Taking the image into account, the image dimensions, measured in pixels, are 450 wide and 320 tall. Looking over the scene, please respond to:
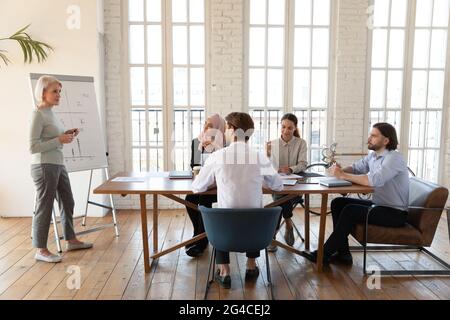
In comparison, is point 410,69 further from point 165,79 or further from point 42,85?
point 42,85

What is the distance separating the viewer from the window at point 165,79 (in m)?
5.41

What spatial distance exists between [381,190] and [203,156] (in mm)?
1611

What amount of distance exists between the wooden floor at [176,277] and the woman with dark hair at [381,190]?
1.18ft

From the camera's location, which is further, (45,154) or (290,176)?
(290,176)

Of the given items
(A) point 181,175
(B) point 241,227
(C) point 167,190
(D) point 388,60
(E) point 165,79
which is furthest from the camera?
(D) point 388,60

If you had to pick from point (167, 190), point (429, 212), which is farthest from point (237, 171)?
point (429, 212)

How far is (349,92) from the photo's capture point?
5527mm

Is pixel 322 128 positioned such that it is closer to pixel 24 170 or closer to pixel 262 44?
pixel 262 44


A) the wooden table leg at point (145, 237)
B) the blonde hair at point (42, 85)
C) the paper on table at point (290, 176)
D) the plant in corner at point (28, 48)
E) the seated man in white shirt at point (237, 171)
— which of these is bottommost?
the wooden table leg at point (145, 237)

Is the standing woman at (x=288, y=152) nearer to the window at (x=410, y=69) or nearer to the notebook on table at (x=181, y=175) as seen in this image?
the notebook on table at (x=181, y=175)

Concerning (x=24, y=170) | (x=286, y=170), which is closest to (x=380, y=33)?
(x=286, y=170)

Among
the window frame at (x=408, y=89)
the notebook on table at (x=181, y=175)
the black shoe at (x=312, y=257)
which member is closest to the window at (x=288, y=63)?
the window frame at (x=408, y=89)

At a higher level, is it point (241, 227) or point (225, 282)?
point (241, 227)

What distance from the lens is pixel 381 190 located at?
338 centimetres
